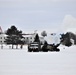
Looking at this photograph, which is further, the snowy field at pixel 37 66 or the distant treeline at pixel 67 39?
the distant treeline at pixel 67 39

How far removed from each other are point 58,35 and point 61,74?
40.1m

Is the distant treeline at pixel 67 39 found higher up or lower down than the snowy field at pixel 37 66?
higher up

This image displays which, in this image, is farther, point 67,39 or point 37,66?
point 67,39

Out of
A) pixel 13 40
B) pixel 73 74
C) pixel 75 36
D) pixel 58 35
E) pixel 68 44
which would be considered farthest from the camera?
pixel 75 36

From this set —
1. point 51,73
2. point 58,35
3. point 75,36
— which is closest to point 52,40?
point 58,35

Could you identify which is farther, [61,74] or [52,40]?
[52,40]

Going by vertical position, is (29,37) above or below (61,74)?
above

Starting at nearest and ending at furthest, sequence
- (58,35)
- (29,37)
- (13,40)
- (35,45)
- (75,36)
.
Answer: (35,45)
(58,35)
(13,40)
(75,36)
(29,37)

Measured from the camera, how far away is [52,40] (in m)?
52.8

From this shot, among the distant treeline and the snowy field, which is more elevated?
the distant treeline

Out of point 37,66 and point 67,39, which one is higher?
point 67,39

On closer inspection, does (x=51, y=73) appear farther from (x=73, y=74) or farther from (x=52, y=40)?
(x=52, y=40)

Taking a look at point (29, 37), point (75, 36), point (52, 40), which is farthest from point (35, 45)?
point (29, 37)

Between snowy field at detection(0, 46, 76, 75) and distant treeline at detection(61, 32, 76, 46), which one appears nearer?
snowy field at detection(0, 46, 76, 75)
